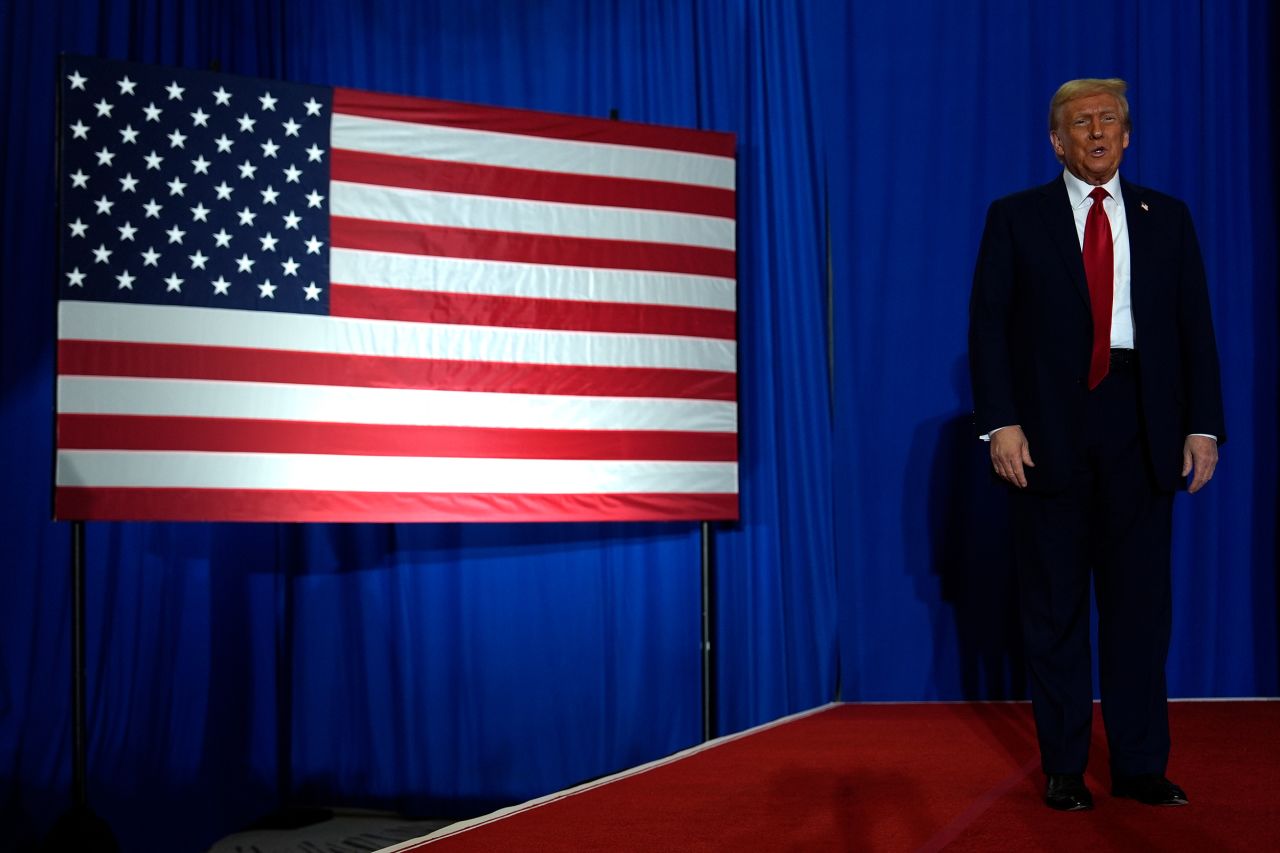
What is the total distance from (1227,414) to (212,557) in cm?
359

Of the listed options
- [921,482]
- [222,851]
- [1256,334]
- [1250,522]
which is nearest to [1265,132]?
[1256,334]

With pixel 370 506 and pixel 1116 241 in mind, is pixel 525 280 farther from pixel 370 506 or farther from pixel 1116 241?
pixel 1116 241

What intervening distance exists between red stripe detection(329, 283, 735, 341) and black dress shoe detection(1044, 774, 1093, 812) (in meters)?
1.95

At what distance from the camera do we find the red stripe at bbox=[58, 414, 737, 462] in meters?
3.05

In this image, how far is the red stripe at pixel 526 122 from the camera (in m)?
3.40

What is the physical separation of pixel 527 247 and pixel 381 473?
2.75ft

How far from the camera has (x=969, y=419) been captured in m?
4.07

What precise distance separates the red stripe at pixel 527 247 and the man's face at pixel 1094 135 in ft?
5.44

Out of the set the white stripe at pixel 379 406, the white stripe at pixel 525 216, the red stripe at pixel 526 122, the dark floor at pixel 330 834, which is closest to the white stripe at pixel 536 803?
the white stripe at pixel 379 406

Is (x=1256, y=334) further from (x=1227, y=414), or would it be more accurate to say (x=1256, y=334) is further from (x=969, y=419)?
(x=969, y=419)

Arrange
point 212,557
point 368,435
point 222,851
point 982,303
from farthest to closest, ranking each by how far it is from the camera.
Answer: point 212,557 < point 222,851 < point 368,435 < point 982,303

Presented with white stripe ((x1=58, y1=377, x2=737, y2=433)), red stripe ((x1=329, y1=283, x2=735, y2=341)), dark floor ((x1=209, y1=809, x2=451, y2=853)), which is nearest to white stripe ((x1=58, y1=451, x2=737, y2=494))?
white stripe ((x1=58, y1=377, x2=737, y2=433))

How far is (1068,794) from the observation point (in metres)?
2.05

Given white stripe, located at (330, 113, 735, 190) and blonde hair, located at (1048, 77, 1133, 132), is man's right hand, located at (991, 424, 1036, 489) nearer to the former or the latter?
blonde hair, located at (1048, 77, 1133, 132)
